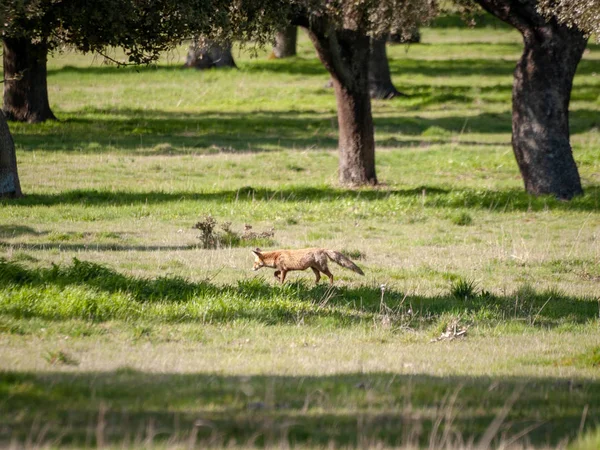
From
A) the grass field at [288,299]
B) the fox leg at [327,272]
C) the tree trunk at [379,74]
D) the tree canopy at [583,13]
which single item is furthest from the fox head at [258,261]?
the tree trunk at [379,74]

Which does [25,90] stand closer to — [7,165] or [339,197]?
[7,165]

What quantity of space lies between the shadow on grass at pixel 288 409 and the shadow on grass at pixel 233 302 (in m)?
2.41

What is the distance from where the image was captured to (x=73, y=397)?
6973mm

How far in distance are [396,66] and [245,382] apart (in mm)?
44035

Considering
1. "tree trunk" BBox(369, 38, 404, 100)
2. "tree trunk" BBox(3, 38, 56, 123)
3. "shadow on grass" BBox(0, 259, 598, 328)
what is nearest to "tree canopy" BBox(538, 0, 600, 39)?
"shadow on grass" BBox(0, 259, 598, 328)

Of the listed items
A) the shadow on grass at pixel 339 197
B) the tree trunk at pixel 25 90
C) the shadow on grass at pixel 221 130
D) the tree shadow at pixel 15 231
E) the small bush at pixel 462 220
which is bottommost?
the small bush at pixel 462 220

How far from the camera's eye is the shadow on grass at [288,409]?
615cm

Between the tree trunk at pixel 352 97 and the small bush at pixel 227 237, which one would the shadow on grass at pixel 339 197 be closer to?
the tree trunk at pixel 352 97

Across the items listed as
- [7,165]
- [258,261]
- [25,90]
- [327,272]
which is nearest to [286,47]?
[25,90]

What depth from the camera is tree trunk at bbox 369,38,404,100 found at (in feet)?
136

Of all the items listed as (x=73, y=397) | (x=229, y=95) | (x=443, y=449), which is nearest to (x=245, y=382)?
(x=73, y=397)

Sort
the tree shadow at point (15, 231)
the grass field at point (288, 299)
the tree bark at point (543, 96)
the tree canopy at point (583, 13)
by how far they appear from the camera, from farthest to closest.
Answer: the tree bark at point (543, 96) → the tree shadow at point (15, 231) → the tree canopy at point (583, 13) → the grass field at point (288, 299)

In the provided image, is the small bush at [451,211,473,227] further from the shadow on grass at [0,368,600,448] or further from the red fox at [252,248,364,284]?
the shadow on grass at [0,368,600,448]

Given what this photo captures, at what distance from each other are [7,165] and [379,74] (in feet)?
82.4
